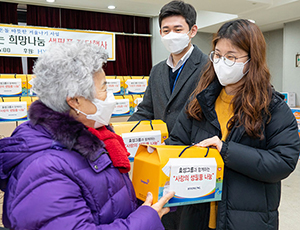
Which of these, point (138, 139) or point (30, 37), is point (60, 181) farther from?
point (30, 37)

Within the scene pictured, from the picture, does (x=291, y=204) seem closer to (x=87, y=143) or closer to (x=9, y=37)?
(x=87, y=143)

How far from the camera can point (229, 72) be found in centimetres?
118

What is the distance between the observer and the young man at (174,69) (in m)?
1.64

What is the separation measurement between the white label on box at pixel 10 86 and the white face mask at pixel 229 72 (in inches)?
140

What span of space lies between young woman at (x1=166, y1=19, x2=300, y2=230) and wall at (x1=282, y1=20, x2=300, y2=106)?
5.76 m

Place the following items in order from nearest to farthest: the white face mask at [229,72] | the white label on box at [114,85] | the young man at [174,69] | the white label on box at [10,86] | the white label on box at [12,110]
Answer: the white face mask at [229,72] < the young man at [174,69] < the white label on box at [12,110] < the white label on box at [10,86] < the white label on box at [114,85]

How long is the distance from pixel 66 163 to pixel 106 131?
253mm

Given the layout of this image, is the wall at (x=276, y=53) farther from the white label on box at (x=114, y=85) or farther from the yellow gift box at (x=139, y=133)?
the yellow gift box at (x=139, y=133)

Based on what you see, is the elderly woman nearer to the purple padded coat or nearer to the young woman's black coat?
the purple padded coat

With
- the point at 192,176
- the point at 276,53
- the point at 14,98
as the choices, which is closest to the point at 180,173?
the point at 192,176

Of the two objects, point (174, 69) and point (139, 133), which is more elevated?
point (174, 69)

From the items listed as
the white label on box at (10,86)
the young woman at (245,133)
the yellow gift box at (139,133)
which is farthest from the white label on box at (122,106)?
the young woman at (245,133)

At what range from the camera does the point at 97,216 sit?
80cm

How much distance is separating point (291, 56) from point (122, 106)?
166 inches
